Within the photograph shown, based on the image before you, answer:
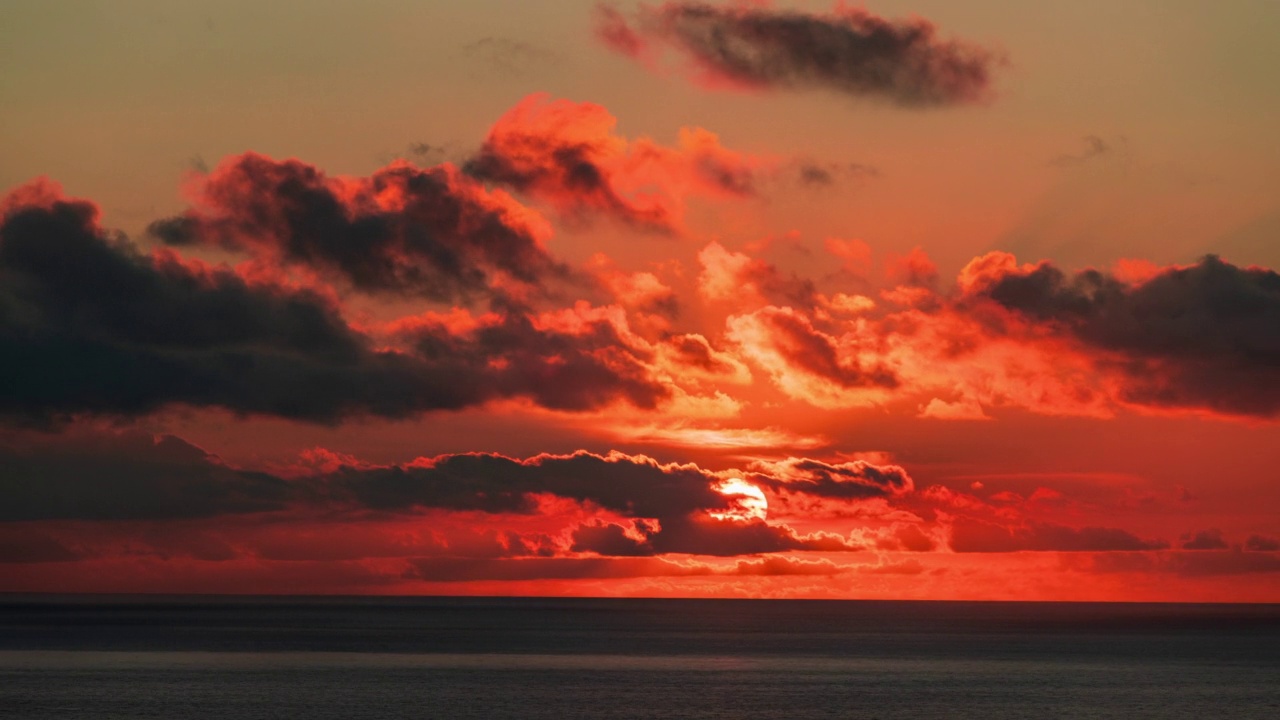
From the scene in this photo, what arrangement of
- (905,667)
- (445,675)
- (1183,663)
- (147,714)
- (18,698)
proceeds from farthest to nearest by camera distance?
1. (1183,663)
2. (905,667)
3. (445,675)
4. (18,698)
5. (147,714)

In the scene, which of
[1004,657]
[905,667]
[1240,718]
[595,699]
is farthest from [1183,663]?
[595,699]

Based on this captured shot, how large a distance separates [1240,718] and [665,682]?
50541mm

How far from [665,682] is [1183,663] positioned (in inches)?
3094

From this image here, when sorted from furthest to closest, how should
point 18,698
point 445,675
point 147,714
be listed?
point 445,675 → point 18,698 → point 147,714

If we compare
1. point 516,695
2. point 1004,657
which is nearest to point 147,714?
point 516,695

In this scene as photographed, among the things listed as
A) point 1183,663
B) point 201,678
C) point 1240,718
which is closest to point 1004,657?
point 1183,663

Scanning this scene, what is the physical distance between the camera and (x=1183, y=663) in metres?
→ 172

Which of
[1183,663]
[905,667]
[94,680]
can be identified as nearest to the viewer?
[94,680]

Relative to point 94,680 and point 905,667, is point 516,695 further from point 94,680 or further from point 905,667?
point 905,667

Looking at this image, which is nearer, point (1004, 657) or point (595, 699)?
point (595, 699)

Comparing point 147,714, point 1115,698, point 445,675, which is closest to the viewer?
point 147,714

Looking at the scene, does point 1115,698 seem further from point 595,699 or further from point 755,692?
point 595,699

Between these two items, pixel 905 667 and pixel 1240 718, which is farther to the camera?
pixel 905 667

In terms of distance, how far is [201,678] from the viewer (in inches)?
5148
